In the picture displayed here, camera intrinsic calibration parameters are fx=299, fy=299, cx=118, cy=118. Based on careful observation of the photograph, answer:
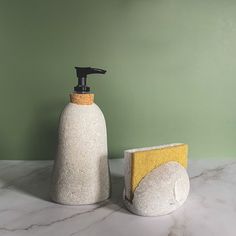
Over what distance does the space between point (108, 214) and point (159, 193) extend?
0.33 ft

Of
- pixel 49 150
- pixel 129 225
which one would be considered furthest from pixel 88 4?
pixel 129 225

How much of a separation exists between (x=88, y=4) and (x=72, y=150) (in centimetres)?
43

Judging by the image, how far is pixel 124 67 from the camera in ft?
2.70

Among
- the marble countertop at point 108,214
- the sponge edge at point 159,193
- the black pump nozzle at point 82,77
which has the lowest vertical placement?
the marble countertop at point 108,214

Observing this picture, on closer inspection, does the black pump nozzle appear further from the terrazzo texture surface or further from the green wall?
the green wall

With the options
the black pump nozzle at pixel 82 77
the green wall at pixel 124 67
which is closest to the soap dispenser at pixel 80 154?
the black pump nozzle at pixel 82 77

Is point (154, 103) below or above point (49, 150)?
above

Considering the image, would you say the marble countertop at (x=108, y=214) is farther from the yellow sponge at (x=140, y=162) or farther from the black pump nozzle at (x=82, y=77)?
the black pump nozzle at (x=82, y=77)

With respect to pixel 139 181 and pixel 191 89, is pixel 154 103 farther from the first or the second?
pixel 139 181

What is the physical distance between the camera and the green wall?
0.80 meters

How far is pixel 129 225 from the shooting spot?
Answer: 1.65 ft

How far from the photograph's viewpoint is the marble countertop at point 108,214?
0.48m

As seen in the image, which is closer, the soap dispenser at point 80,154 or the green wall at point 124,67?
the soap dispenser at point 80,154

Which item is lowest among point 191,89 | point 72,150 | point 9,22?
point 72,150
